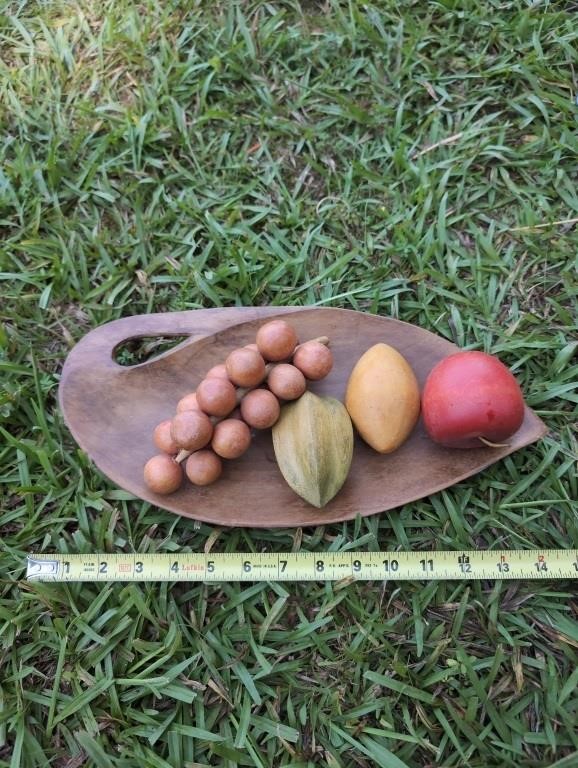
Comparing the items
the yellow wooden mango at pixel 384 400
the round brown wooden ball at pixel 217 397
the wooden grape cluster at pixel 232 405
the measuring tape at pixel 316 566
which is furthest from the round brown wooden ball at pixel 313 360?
the measuring tape at pixel 316 566

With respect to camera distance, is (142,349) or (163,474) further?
(142,349)

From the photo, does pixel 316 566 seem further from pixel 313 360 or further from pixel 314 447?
pixel 313 360

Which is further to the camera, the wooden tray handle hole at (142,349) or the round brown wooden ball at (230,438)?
the wooden tray handle hole at (142,349)

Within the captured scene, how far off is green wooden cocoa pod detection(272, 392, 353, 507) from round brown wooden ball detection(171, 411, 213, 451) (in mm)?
270

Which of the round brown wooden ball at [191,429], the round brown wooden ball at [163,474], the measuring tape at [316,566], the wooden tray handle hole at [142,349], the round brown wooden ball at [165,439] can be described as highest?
the round brown wooden ball at [191,429]

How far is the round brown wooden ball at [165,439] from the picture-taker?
225 centimetres

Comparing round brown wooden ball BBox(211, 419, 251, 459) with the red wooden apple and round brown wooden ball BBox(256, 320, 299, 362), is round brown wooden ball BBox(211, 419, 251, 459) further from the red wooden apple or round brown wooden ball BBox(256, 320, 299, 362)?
the red wooden apple

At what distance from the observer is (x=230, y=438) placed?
7.13ft

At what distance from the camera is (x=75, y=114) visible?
122 inches

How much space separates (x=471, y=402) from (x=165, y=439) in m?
1.13

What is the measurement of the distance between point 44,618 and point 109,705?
0.41m

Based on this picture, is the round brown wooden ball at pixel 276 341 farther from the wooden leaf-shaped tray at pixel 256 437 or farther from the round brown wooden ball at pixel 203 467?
the round brown wooden ball at pixel 203 467

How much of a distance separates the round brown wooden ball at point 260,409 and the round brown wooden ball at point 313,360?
0.54 ft

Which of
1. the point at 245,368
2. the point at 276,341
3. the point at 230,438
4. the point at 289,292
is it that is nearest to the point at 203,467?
the point at 230,438
